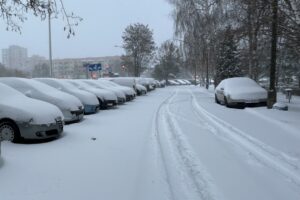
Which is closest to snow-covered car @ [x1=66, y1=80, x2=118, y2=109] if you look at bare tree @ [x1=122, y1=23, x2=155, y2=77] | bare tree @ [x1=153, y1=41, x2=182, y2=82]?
bare tree @ [x1=122, y1=23, x2=155, y2=77]

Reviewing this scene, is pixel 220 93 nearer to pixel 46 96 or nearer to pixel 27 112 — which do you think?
pixel 46 96

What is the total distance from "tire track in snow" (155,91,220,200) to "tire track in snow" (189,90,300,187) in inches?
47.2

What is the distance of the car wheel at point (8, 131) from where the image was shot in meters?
10.0

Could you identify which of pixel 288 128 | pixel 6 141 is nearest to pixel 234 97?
pixel 288 128

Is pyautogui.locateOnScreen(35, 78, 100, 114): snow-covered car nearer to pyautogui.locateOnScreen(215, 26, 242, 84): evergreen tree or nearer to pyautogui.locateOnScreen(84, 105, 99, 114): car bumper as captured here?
pyautogui.locateOnScreen(84, 105, 99, 114): car bumper

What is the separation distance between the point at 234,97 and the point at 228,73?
21080 mm

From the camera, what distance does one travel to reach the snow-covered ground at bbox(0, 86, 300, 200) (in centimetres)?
612

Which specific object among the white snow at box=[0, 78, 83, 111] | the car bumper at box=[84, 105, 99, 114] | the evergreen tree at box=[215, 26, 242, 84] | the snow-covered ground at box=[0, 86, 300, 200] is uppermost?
the evergreen tree at box=[215, 26, 242, 84]

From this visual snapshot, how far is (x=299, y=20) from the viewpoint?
59.2ft

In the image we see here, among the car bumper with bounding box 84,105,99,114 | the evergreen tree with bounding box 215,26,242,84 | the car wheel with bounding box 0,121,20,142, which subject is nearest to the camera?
the car wheel with bounding box 0,121,20,142

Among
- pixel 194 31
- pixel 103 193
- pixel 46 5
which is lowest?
pixel 103 193

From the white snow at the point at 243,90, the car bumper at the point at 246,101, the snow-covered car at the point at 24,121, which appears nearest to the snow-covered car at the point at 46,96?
the snow-covered car at the point at 24,121

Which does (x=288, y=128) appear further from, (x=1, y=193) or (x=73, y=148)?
(x=1, y=193)

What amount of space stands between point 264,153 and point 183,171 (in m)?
2.30
